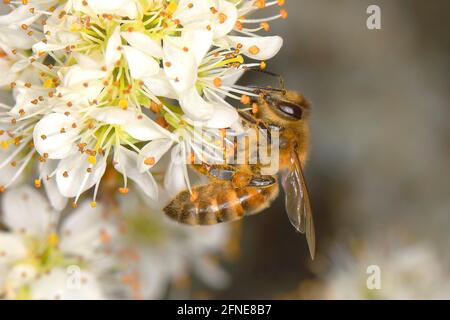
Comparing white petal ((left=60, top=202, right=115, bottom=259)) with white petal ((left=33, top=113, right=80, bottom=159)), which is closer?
white petal ((left=33, top=113, right=80, bottom=159))

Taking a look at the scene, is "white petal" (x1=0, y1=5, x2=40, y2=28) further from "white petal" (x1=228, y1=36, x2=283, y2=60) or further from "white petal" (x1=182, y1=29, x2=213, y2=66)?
"white petal" (x1=228, y1=36, x2=283, y2=60)

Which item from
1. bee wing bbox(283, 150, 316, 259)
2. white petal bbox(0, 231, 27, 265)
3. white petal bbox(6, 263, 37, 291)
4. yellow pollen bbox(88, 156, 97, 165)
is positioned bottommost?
white petal bbox(6, 263, 37, 291)

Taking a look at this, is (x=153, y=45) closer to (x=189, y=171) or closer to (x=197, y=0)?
(x=197, y=0)

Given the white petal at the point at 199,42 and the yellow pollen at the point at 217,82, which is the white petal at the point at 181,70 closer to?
the white petal at the point at 199,42

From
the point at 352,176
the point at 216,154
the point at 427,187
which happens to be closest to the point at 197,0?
the point at 216,154

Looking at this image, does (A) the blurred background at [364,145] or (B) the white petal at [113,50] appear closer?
(B) the white petal at [113,50]

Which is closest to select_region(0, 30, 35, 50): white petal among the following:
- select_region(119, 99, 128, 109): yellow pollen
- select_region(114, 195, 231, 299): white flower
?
select_region(119, 99, 128, 109): yellow pollen

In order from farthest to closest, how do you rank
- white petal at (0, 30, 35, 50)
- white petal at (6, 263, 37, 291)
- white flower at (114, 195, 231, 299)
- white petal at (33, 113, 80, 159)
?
white flower at (114, 195, 231, 299)
white petal at (6, 263, 37, 291)
white petal at (0, 30, 35, 50)
white petal at (33, 113, 80, 159)

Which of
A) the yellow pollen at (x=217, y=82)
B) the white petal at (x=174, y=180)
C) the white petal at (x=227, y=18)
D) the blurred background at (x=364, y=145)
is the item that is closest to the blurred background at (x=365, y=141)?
the blurred background at (x=364, y=145)
